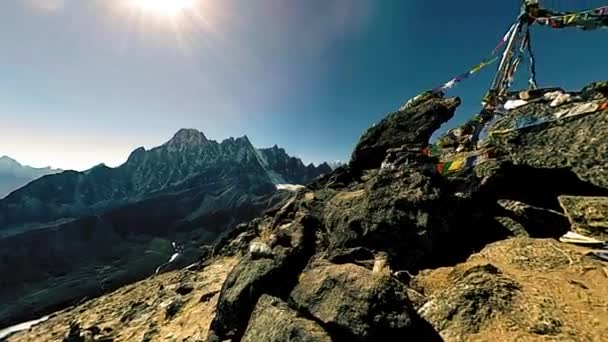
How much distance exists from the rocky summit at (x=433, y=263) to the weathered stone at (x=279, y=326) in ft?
0.13

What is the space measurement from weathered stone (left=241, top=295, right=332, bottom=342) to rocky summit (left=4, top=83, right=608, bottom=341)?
0.13ft

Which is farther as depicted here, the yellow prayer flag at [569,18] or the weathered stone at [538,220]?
the yellow prayer flag at [569,18]

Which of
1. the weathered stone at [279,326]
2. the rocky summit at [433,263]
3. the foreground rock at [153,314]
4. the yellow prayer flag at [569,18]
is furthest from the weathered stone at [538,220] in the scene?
the foreground rock at [153,314]

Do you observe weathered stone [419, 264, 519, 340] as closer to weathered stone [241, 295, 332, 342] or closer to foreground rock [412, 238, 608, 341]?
foreground rock [412, 238, 608, 341]

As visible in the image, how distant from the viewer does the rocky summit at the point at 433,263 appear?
789cm

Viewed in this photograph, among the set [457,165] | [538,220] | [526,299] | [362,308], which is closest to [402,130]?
[457,165]

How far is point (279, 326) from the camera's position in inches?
310

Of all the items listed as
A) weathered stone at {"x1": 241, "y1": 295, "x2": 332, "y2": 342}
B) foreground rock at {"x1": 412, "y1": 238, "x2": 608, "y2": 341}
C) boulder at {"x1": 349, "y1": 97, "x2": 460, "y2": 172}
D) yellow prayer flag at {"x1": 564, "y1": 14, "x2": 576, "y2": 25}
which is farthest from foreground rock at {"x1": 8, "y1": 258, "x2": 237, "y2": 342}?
yellow prayer flag at {"x1": 564, "y1": 14, "x2": 576, "y2": 25}

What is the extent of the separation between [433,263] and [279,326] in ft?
23.9

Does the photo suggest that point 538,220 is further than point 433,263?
Yes

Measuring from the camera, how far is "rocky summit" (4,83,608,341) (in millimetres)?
7895

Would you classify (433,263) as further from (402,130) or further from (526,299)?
(402,130)

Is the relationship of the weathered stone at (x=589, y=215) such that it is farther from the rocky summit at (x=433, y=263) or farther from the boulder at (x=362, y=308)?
the boulder at (x=362, y=308)

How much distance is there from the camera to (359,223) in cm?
1420
